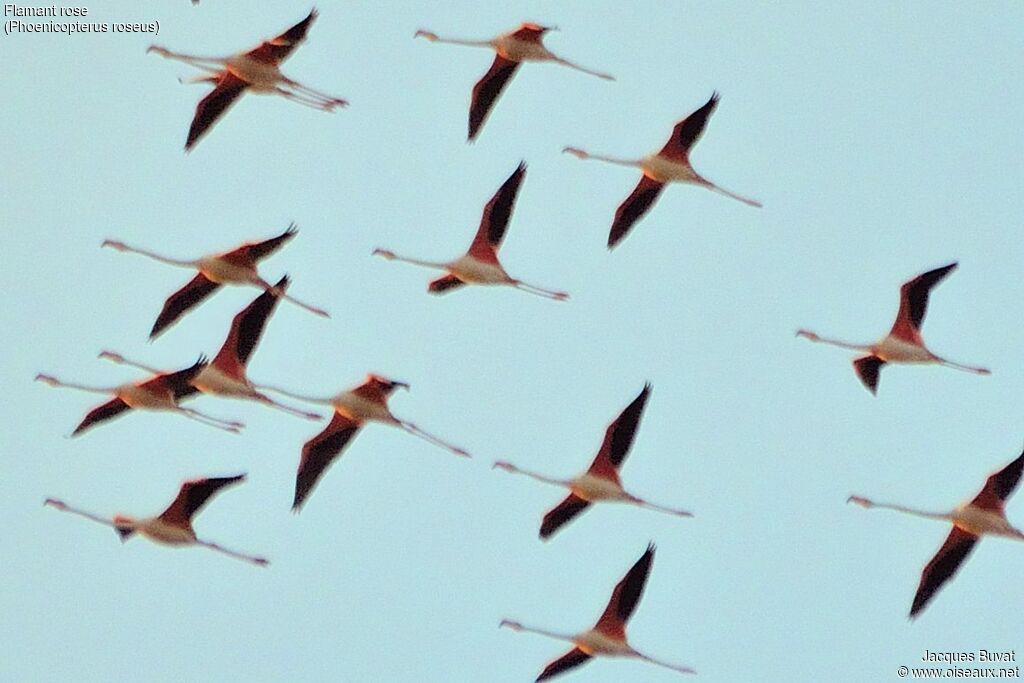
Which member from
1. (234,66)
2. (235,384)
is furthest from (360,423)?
(234,66)

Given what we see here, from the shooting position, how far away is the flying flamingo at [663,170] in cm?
2831

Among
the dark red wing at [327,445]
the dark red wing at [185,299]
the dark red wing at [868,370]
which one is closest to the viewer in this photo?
the dark red wing at [327,445]

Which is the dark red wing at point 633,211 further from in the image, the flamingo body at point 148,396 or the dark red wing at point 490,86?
the flamingo body at point 148,396

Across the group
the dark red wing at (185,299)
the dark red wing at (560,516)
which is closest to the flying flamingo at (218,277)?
the dark red wing at (185,299)

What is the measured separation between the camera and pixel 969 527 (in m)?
26.9

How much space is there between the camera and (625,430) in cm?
2672

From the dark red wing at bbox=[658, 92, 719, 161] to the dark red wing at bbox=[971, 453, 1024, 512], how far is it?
509 centimetres

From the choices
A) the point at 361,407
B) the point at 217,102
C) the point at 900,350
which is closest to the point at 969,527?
the point at 900,350

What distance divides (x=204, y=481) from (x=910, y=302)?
7.95m

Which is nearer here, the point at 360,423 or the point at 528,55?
the point at 360,423

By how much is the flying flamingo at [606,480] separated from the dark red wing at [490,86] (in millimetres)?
4226

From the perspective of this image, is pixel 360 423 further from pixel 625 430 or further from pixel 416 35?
pixel 416 35

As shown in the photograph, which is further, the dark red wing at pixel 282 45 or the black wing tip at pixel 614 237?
the black wing tip at pixel 614 237

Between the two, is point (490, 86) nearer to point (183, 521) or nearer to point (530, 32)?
point (530, 32)
